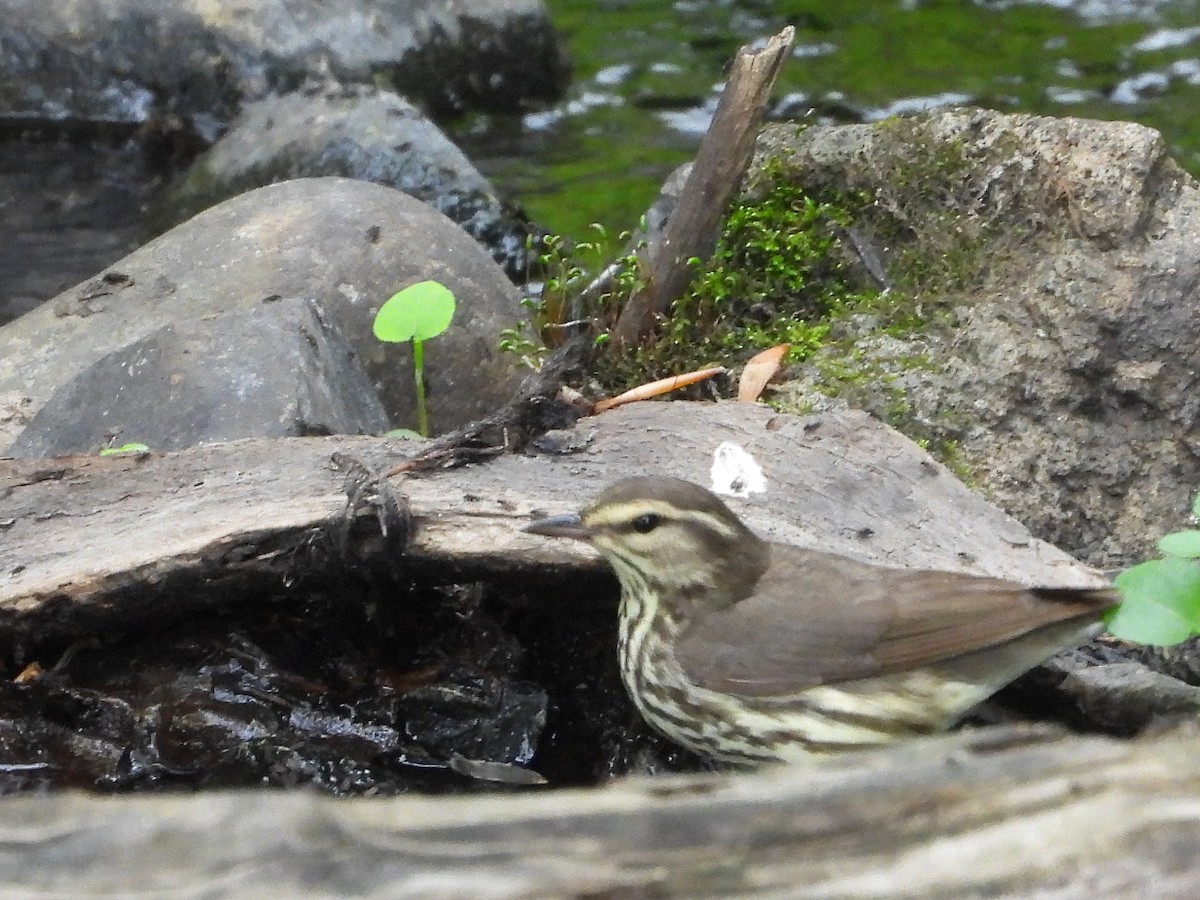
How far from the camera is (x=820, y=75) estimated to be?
11.1m

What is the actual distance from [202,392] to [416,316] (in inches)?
29.3

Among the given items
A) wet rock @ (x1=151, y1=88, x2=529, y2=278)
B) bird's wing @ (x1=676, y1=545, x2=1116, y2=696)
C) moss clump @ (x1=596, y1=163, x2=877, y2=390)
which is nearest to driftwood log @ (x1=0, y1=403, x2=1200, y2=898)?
bird's wing @ (x1=676, y1=545, x2=1116, y2=696)

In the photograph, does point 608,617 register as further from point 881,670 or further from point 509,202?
point 509,202

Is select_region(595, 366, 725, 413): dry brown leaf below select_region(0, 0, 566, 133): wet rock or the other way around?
below

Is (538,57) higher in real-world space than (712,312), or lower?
higher

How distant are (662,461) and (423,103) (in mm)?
7436

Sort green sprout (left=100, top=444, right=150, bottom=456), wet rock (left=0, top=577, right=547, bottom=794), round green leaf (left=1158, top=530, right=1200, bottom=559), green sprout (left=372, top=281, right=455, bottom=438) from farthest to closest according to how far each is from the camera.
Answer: green sprout (left=372, top=281, right=455, bottom=438) < green sprout (left=100, top=444, right=150, bottom=456) < wet rock (left=0, top=577, right=547, bottom=794) < round green leaf (left=1158, top=530, right=1200, bottom=559)

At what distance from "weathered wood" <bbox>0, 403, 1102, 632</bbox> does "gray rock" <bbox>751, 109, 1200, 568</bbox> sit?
84 cm

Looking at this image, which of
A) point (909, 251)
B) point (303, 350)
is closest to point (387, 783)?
point (303, 350)

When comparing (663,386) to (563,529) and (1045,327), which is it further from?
(563,529)

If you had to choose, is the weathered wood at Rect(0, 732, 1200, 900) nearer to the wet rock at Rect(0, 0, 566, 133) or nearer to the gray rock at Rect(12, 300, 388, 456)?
the gray rock at Rect(12, 300, 388, 456)

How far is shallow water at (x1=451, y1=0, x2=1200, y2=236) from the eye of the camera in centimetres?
984

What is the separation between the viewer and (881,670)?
11.3 ft

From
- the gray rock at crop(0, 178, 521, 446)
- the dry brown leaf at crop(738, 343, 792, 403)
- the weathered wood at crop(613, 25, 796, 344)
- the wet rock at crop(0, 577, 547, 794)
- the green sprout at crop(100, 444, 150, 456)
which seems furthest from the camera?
the gray rock at crop(0, 178, 521, 446)
